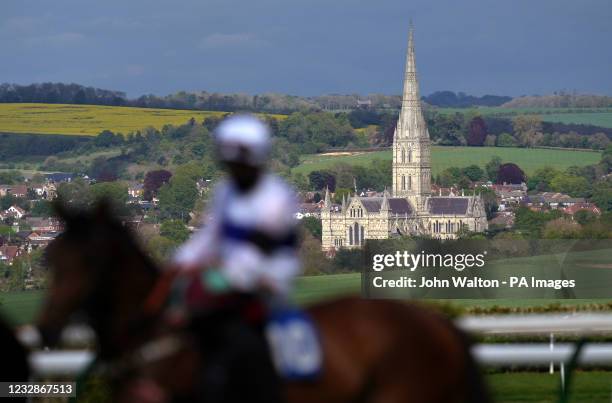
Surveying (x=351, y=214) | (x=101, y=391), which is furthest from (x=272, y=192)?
(x=351, y=214)

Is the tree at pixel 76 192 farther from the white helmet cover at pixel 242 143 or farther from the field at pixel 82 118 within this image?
the white helmet cover at pixel 242 143

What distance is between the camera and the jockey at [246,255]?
5.24m

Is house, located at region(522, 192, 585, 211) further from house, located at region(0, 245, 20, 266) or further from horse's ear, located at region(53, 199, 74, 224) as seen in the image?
Answer: horse's ear, located at region(53, 199, 74, 224)

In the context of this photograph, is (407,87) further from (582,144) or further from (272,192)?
(272,192)

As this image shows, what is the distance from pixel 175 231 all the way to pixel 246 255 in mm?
104041

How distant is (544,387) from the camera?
11523mm

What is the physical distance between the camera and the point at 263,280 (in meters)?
5.28

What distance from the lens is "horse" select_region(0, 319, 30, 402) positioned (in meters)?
A: 6.85

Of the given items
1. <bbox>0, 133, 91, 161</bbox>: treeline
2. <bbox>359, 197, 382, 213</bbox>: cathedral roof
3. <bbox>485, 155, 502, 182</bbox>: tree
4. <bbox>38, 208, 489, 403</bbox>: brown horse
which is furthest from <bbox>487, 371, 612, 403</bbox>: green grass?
<bbox>0, 133, 91, 161</bbox>: treeline

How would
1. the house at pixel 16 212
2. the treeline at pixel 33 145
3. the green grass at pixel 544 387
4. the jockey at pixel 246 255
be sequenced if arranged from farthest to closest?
the treeline at pixel 33 145
the house at pixel 16 212
the green grass at pixel 544 387
the jockey at pixel 246 255

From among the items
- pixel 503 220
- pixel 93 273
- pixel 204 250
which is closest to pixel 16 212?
pixel 503 220

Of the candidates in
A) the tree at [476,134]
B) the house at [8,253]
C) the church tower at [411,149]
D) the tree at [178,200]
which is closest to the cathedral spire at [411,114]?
the church tower at [411,149]

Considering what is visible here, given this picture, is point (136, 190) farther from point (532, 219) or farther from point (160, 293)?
point (160, 293)

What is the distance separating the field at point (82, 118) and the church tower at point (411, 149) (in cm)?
3997
